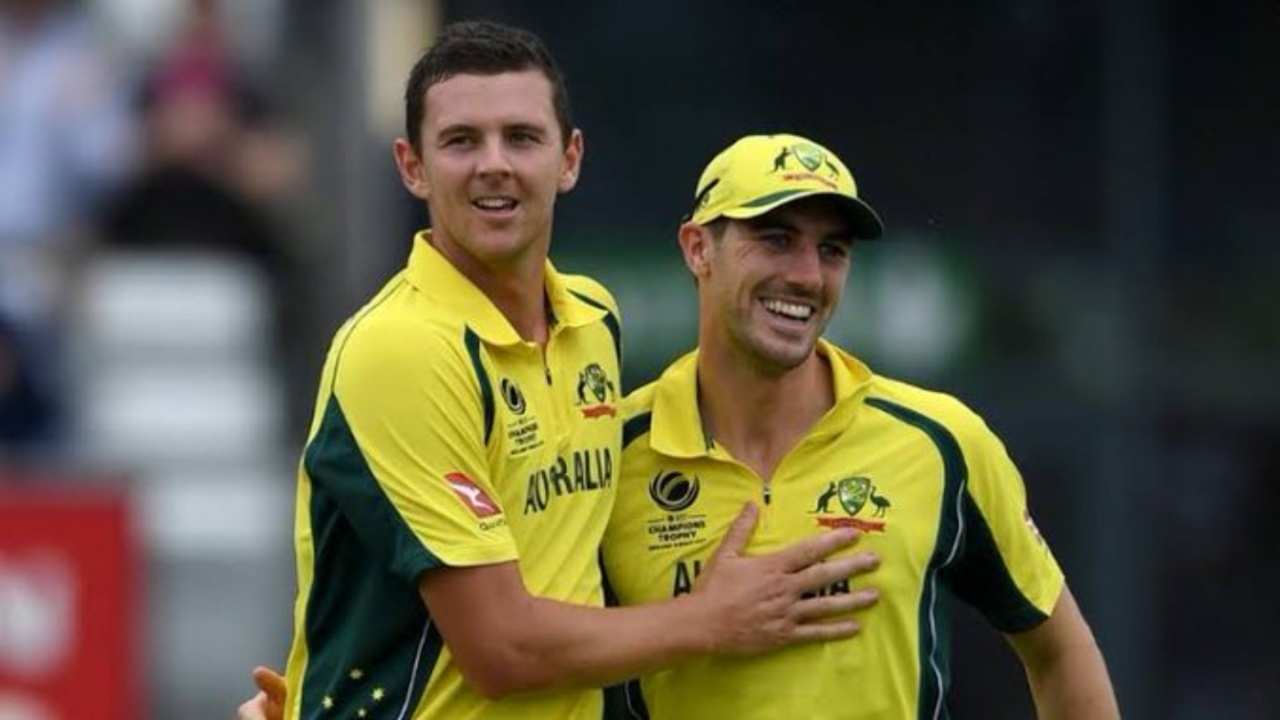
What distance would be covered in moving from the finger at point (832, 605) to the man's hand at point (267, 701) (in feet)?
3.28

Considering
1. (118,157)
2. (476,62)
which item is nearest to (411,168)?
(476,62)

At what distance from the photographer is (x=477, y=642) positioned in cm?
575

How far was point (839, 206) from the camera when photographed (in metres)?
6.05

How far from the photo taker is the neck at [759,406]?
6219 mm

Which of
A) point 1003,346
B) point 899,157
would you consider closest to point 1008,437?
point 1003,346

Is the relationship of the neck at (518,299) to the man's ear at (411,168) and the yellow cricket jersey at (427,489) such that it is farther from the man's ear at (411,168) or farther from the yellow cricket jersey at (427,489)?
the man's ear at (411,168)

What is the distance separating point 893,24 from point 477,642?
8042 millimetres

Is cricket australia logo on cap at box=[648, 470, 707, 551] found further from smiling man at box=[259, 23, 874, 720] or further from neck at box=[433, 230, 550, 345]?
neck at box=[433, 230, 550, 345]

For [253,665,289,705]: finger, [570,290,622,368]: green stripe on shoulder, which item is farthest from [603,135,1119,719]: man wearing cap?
[253,665,289,705]: finger

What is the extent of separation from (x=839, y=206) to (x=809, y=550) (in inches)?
24.1

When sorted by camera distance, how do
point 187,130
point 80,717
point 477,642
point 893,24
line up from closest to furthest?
point 477,642
point 80,717
point 187,130
point 893,24

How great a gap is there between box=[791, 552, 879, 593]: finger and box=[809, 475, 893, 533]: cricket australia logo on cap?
0.23ft

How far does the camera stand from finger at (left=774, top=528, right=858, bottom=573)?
6.00 meters

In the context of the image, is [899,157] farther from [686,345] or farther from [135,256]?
[135,256]
